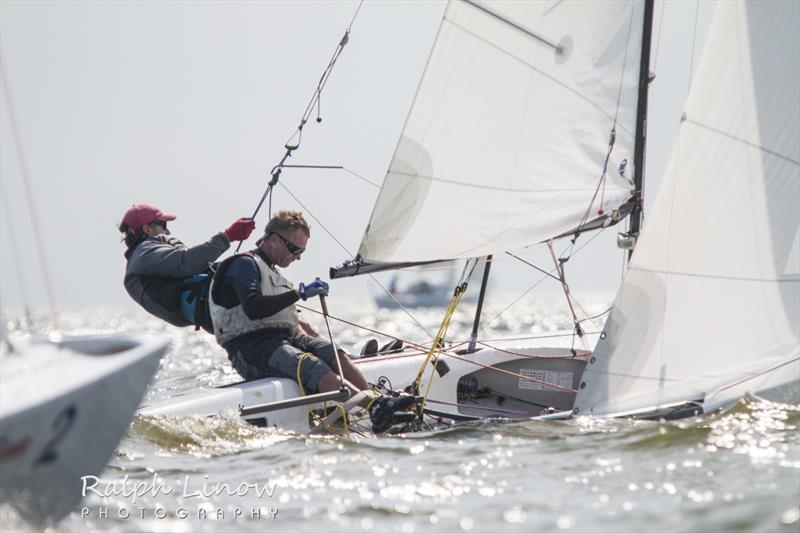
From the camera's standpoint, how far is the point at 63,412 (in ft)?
10.5

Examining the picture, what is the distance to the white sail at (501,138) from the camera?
641 cm

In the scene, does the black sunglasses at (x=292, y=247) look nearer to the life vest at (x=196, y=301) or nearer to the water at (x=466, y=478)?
Result: the life vest at (x=196, y=301)

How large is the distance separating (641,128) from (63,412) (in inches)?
175

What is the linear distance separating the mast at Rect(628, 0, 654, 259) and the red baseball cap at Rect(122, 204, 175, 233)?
2.92 metres

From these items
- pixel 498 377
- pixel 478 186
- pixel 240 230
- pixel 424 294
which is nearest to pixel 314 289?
pixel 240 230

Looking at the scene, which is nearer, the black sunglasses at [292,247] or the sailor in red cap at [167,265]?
the black sunglasses at [292,247]

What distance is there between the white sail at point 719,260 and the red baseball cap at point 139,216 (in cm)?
284

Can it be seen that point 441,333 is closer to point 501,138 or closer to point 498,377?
point 498,377

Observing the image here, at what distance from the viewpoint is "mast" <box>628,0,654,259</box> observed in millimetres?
6621

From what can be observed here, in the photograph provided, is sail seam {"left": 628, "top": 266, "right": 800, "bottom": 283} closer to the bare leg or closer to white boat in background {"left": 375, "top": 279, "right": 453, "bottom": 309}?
the bare leg

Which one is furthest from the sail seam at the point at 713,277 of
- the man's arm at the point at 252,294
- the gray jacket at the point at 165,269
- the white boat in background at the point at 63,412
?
the white boat in background at the point at 63,412

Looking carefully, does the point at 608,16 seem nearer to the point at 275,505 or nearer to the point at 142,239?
the point at 142,239

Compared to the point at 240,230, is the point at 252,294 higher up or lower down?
lower down

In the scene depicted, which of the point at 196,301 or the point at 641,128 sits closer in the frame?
the point at 196,301
